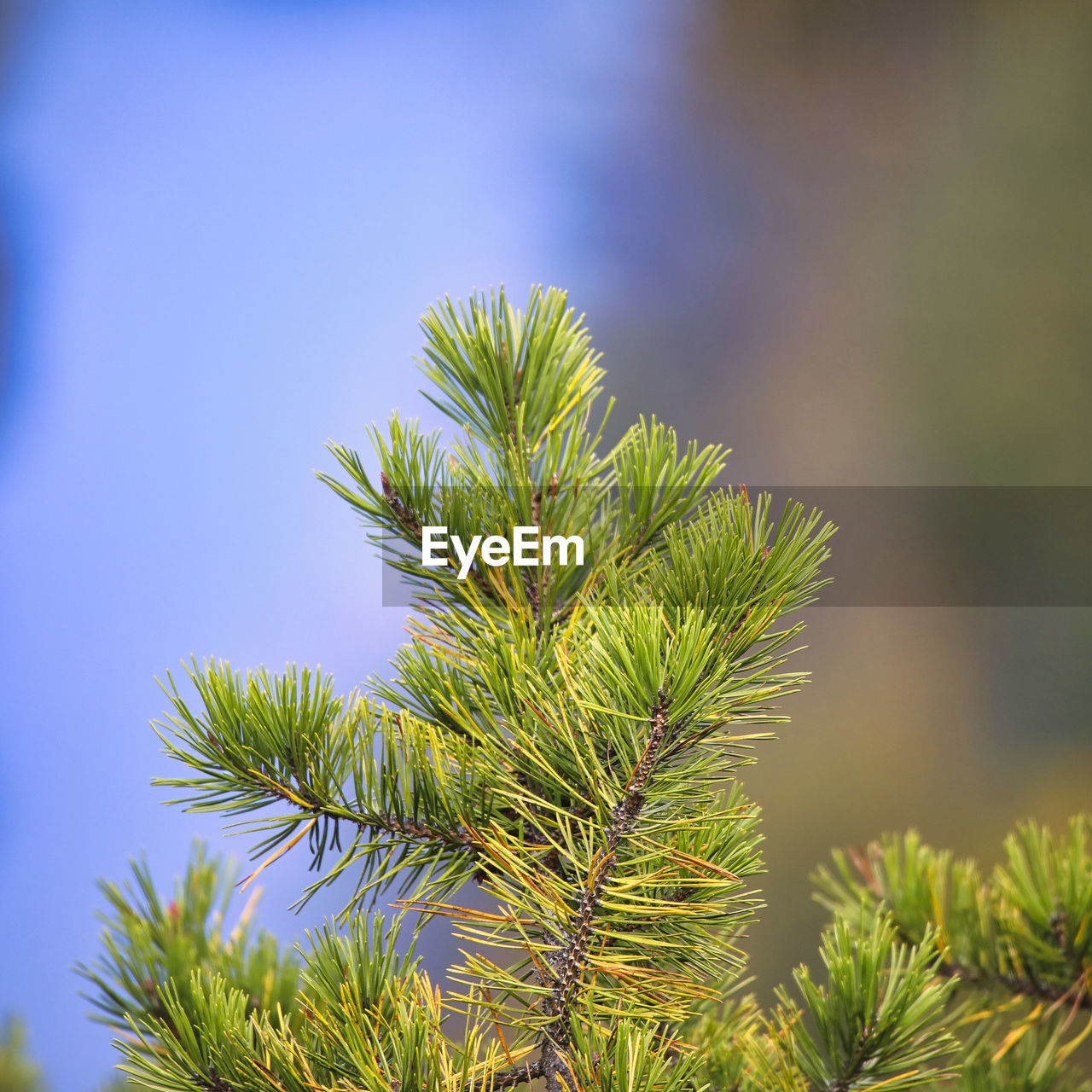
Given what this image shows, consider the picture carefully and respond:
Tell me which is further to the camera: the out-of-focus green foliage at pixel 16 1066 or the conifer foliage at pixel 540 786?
the out-of-focus green foliage at pixel 16 1066

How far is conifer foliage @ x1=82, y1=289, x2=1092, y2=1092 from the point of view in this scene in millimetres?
250

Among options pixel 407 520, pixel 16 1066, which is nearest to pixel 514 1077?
pixel 407 520

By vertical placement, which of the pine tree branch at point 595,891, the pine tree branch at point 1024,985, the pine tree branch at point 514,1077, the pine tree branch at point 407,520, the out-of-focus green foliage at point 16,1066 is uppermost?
the pine tree branch at point 407,520

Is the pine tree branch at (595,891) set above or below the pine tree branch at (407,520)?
below

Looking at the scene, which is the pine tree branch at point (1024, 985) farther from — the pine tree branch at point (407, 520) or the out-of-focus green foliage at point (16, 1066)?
the out-of-focus green foliage at point (16, 1066)

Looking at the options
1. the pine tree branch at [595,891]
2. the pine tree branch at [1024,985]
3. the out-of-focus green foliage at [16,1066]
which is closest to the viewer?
the pine tree branch at [595,891]

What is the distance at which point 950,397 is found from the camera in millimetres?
3240

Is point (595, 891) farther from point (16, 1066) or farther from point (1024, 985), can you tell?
point (16, 1066)

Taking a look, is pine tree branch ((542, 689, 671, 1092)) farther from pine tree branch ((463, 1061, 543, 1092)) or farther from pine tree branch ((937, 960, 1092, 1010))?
pine tree branch ((937, 960, 1092, 1010))

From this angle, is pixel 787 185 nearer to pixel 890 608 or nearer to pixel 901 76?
pixel 901 76

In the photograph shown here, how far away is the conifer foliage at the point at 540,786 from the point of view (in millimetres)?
250

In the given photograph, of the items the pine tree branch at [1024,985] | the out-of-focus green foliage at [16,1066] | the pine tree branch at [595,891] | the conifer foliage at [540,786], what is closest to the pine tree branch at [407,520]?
the conifer foliage at [540,786]

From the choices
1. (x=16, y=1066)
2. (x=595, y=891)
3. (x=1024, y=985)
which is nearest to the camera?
(x=595, y=891)

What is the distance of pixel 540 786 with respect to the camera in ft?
0.94
